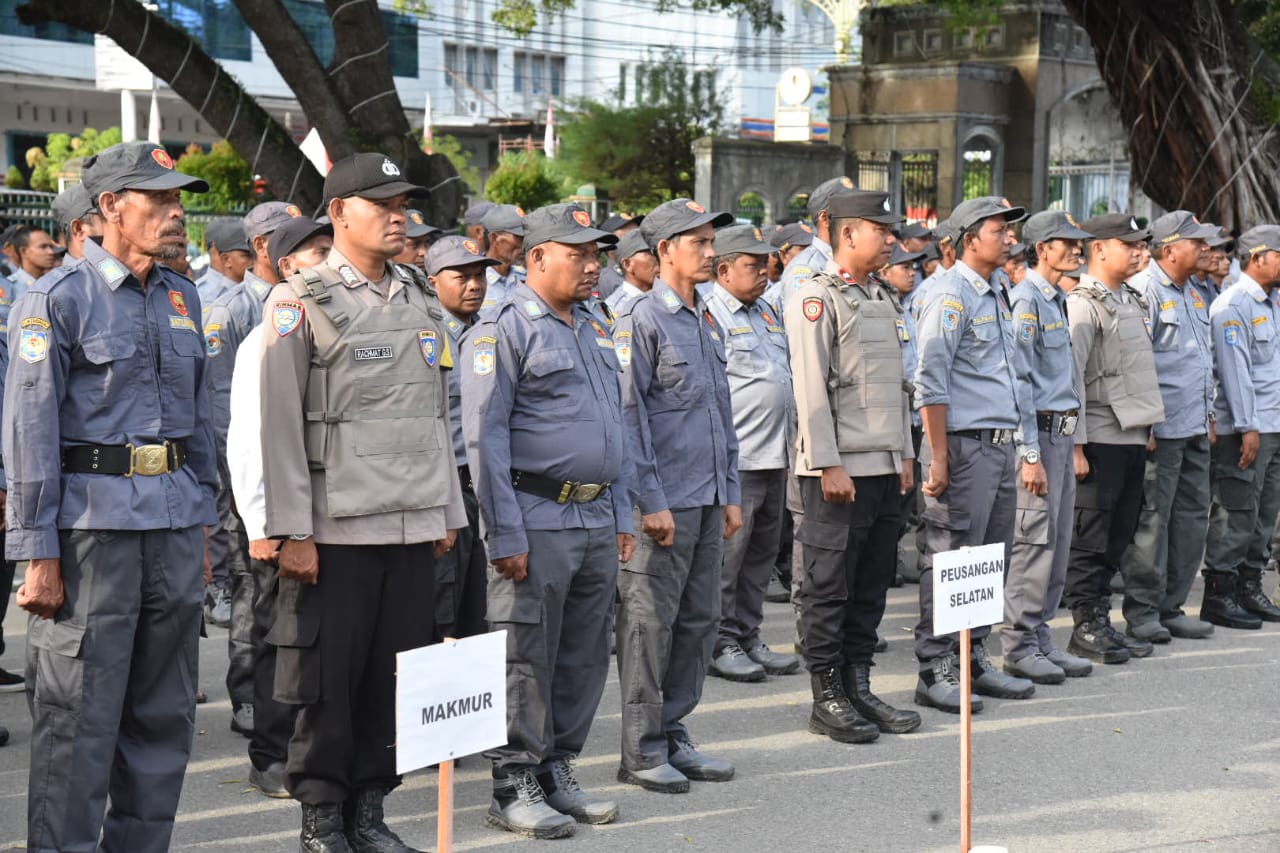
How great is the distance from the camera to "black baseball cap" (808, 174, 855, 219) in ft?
23.1

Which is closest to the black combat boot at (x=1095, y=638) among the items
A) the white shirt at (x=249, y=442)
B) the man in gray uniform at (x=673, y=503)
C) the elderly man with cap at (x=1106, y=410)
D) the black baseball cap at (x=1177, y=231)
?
the elderly man with cap at (x=1106, y=410)

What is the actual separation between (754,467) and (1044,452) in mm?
1433

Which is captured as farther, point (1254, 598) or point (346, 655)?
point (1254, 598)

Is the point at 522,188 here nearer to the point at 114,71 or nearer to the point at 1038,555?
the point at 1038,555

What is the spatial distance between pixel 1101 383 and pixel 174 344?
5248mm

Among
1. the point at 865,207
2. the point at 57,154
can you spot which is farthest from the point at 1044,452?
the point at 57,154

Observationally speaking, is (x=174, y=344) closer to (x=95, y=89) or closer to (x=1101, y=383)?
(x=1101, y=383)

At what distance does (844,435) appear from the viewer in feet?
22.3

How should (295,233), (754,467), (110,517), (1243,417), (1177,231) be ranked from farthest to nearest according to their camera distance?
1. (1243,417)
2. (1177,231)
3. (754,467)
4. (295,233)
5. (110,517)

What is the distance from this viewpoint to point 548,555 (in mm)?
5559

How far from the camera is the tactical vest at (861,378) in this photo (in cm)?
679

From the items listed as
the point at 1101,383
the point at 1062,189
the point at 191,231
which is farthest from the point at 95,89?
the point at 1101,383

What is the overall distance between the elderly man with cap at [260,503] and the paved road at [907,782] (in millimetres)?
221

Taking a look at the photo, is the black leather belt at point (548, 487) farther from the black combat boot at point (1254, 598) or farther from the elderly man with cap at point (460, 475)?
the black combat boot at point (1254, 598)
